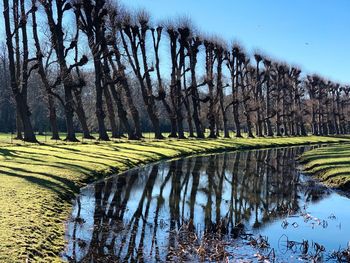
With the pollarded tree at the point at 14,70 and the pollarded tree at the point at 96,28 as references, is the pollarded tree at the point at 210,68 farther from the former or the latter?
the pollarded tree at the point at 14,70

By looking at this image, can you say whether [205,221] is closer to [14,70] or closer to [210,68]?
[14,70]

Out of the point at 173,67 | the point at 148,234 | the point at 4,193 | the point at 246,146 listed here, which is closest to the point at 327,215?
the point at 148,234

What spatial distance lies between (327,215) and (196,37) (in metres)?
45.9

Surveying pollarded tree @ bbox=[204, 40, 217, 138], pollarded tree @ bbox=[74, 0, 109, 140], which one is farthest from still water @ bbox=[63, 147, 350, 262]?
pollarded tree @ bbox=[204, 40, 217, 138]

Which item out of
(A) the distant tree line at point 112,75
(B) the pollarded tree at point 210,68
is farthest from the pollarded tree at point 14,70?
(B) the pollarded tree at point 210,68

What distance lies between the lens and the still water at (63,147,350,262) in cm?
1047

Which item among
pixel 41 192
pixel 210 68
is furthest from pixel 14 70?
pixel 210 68

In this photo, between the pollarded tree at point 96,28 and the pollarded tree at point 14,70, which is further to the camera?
the pollarded tree at point 96,28

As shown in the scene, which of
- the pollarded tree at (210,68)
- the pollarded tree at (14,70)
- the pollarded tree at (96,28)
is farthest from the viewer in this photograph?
the pollarded tree at (210,68)

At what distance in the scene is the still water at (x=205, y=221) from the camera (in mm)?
10469

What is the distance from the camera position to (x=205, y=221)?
551 inches

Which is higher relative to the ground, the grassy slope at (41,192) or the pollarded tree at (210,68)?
the pollarded tree at (210,68)

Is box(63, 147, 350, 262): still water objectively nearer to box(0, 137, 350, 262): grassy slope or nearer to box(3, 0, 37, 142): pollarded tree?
box(0, 137, 350, 262): grassy slope

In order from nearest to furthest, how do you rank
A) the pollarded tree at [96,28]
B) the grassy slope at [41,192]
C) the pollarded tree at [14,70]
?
the grassy slope at [41,192] < the pollarded tree at [14,70] < the pollarded tree at [96,28]
